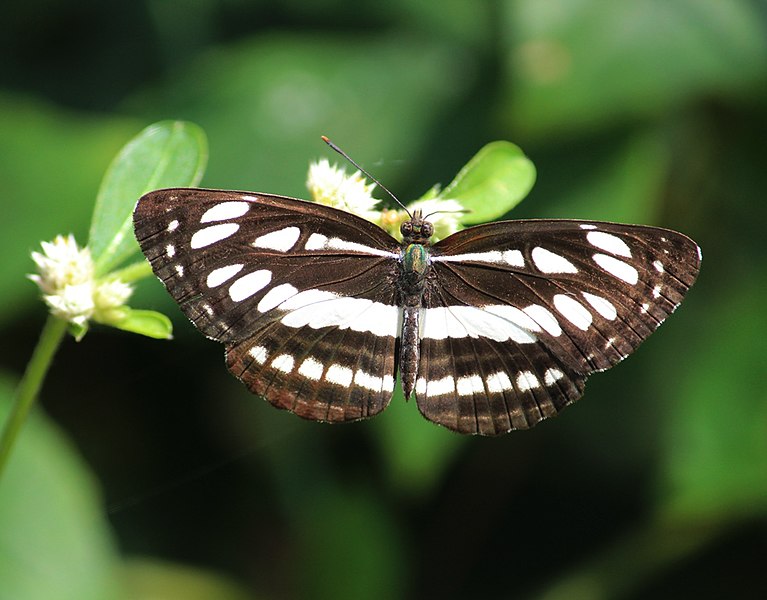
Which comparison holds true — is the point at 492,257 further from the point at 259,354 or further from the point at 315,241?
the point at 259,354

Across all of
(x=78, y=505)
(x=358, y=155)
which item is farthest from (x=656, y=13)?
(x=78, y=505)

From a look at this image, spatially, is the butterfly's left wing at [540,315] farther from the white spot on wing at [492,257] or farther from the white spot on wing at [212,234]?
the white spot on wing at [212,234]

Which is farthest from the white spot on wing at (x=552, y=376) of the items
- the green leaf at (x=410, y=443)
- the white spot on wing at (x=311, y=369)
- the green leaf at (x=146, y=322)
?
the green leaf at (x=410, y=443)

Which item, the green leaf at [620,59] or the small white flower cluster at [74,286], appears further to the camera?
the green leaf at [620,59]

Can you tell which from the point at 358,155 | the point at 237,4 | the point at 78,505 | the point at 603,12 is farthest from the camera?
the point at 237,4

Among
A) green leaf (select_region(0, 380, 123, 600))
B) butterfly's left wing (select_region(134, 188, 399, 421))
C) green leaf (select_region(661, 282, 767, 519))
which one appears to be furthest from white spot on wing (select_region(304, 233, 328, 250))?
green leaf (select_region(661, 282, 767, 519))

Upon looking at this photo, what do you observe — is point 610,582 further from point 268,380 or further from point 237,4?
point 237,4

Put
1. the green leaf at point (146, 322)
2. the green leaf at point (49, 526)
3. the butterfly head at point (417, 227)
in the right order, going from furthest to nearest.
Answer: the green leaf at point (49, 526), the butterfly head at point (417, 227), the green leaf at point (146, 322)

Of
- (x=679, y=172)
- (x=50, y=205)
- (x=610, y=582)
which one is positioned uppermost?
(x=679, y=172)
